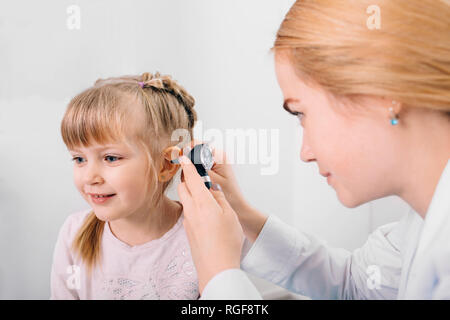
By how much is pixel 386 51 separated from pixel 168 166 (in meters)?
0.50

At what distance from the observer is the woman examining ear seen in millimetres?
558

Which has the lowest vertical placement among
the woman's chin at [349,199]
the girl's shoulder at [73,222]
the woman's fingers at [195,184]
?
the girl's shoulder at [73,222]

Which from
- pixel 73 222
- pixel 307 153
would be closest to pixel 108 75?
pixel 73 222

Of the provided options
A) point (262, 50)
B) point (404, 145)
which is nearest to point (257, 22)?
point (262, 50)

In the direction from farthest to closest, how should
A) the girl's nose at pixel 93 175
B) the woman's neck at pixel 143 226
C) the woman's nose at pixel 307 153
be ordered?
1. the woman's neck at pixel 143 226
2. the girl's nose at pixel 93 175
3. the woman's nose at pixel 307 153

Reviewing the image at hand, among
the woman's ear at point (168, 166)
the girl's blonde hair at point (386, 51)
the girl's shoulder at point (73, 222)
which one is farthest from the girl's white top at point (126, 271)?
the girl's blonde hair at point (386, 51)

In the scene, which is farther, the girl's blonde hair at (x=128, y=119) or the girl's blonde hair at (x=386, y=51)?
the girl's blonde hair at (x=128, y=119)

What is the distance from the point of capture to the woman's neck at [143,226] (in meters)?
0.88

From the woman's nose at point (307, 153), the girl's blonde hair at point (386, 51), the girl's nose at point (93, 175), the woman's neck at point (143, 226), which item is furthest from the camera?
the woman's neck at point (143, 226)

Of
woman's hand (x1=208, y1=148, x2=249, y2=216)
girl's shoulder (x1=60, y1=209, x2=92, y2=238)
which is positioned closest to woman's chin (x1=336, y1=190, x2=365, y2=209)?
woman's hand (x1=208, y1=148, x2=249, y2=216)

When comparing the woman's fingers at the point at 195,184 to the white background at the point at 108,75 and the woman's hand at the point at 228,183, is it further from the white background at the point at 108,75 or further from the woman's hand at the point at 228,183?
the white background at the point at 108,75

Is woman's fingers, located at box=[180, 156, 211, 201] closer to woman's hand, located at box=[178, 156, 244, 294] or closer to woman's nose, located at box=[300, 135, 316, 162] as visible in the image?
woman's hand, located at box=[178, 156, 244, 294]

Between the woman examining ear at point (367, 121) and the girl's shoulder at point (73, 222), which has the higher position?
the woman examining ear at point (367, 121)

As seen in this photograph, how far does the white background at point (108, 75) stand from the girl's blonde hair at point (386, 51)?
0.23m
